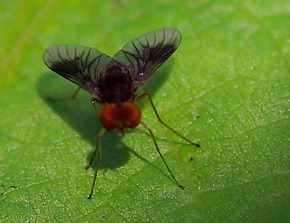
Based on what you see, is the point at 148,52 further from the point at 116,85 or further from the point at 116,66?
the point at 116,85

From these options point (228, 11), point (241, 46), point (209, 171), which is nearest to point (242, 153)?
point (209, 171)

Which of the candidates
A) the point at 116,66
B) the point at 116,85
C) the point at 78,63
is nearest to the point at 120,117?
the point at 116,85

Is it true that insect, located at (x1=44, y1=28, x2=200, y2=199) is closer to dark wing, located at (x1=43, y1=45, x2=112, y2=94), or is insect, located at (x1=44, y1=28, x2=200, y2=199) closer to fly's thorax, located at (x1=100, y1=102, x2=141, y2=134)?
dark wing, located at (x1=43, y1=45, x2=112, y2=94)

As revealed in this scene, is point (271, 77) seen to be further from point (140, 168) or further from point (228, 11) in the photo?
point (140, 168)

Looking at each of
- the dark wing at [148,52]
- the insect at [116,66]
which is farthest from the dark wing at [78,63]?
the dark wing at [148,52]

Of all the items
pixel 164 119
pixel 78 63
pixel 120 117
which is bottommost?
pixel 164 119

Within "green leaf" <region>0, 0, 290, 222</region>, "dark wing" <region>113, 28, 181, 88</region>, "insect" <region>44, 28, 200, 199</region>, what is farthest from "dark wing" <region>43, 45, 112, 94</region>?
"green leaf" <region>0, 0, 290, 222</region>

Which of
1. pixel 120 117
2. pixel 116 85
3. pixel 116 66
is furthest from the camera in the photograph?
pixel 116 66
